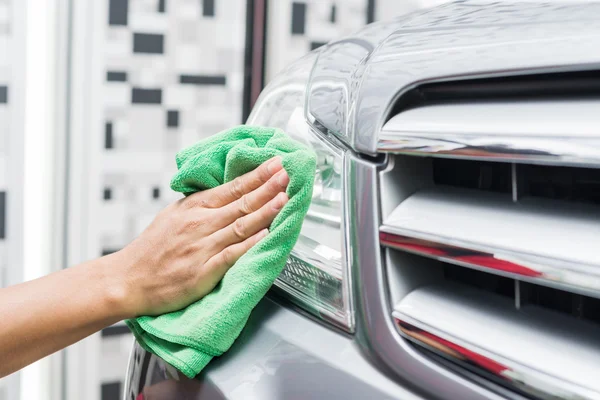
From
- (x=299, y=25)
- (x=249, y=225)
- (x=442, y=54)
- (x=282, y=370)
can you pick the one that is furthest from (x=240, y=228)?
(x=299, y=25)

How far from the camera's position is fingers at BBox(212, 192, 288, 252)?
50 cm

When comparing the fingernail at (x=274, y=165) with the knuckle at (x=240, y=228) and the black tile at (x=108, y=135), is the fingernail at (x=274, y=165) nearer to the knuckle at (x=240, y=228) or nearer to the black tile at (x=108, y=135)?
the knuckle at (x=240, y=228)

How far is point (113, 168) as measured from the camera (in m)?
1.41

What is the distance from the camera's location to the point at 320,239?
50cm

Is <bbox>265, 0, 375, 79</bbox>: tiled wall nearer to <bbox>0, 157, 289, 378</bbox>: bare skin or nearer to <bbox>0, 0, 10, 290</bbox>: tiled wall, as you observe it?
<bbox>0, 0, 10, 290</bbox>: tiled wall

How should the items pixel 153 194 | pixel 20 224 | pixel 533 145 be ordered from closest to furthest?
pixel 533 145 < pixel 20 224 < pixel 153 194

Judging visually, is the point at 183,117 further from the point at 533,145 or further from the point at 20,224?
the point at 533,145

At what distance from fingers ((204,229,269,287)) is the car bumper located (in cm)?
5

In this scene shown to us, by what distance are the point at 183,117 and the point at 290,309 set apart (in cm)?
107

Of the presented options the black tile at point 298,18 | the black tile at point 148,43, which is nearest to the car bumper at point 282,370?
the black tile at point 148,43

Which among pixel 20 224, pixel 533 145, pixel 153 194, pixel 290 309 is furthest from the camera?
pixel 153 194

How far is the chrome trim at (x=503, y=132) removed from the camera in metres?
0.30

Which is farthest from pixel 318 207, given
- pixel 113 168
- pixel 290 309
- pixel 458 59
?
pixel 113 168

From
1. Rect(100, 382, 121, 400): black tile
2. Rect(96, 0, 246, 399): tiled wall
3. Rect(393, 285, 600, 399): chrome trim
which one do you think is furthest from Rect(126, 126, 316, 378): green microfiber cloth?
Rect(100, 382, 121, 400): black tile
